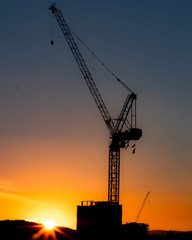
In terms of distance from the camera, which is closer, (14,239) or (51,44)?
(14,239)

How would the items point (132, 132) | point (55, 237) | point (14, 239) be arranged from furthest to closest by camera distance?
point (132, 132), point (55, 237), point (14, 239)

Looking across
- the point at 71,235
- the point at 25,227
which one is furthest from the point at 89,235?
the point at 25,227

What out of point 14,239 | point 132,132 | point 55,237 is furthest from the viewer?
point 132,132

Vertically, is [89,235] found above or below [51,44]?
→ below

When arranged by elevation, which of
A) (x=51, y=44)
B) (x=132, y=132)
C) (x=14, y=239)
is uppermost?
(x=51, y=44)

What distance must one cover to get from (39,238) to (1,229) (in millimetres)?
10715

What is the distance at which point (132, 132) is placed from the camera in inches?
7815

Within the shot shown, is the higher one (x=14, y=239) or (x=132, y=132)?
(x=132, y=132)

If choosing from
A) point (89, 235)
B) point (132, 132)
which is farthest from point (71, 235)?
point (132, 132)

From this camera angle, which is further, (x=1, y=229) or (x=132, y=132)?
(x=132, y=132)

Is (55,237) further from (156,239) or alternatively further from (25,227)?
(156,239)

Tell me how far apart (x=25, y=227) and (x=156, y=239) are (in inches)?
1511

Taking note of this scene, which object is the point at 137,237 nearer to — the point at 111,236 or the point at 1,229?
the point at 111,236

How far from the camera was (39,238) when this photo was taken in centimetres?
17925
